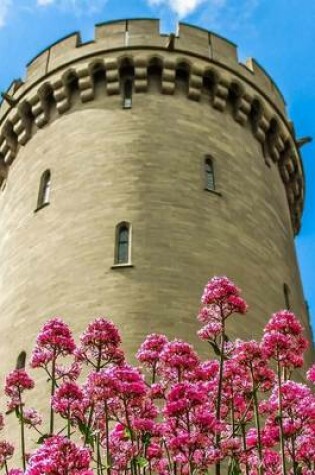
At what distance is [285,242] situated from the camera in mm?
16797

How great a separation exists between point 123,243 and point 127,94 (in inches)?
186

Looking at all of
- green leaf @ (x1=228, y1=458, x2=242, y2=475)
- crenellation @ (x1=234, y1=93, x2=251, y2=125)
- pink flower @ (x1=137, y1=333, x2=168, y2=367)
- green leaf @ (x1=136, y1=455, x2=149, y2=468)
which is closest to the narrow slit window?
crenellation @ (x1=234, y1=93, x2=251, y2=125)

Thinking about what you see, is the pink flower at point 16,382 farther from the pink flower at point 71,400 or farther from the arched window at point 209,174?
the arched window at point 209,174

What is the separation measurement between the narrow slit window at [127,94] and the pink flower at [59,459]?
1340 centimetres

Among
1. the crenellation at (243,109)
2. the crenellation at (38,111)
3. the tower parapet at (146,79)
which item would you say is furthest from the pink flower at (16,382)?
the crenellation at (243,109)

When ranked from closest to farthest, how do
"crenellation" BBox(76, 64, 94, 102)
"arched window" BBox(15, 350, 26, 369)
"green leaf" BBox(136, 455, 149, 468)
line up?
1. "green leaf" BBox(136, 455, 149, 468)
2. "arched window" BBox(15, 350, 26, 369)
3. "crenellation" BBox(76, 64, 94, 102)

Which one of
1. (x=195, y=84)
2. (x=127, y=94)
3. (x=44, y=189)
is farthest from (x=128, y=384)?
(x=195, y=84)

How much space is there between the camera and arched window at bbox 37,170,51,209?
15.7 metres

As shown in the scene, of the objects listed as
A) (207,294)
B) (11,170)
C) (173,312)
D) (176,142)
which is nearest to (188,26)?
(176,142)

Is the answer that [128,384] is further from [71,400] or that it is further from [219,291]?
[219,291]

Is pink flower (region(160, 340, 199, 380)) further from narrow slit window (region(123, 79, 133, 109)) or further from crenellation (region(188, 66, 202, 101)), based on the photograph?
crenellation (region(188, 66, 202, 101))

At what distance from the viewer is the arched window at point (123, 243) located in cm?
1354

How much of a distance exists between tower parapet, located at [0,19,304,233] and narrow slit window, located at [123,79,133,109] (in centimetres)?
22

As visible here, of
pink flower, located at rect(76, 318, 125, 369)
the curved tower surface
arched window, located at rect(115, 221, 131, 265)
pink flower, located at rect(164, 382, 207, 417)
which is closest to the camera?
pink flower, located at rect(164, 382, 207, 417)
